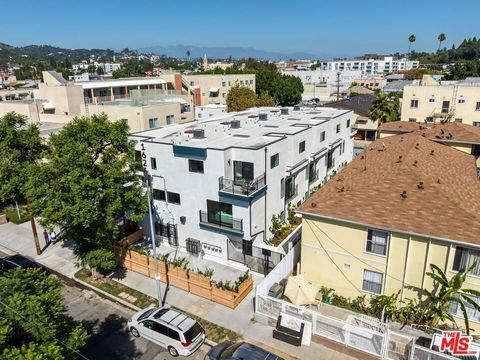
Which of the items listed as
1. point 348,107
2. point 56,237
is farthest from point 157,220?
A: point 348,107

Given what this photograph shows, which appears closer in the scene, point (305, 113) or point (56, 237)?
point (56, 237)

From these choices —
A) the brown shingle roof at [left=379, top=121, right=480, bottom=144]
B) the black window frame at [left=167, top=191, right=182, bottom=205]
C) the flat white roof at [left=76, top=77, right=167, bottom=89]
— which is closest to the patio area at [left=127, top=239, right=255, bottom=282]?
the black window frame at [left=167, top=191, right=182, bottom=205]

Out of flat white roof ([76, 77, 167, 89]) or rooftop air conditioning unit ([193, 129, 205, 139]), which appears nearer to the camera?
rooftop air conditioning unit ([193, 129, 205, 139])

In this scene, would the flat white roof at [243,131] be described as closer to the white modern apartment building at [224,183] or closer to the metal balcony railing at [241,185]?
the white modern apartment building at [224,183]

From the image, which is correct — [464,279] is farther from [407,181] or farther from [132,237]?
[132,237]

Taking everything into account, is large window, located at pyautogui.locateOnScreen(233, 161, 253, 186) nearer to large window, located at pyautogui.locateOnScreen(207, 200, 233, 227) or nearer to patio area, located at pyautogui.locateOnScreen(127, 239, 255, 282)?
large window, located at pyautogui.locateOnScreen(207, 200, 233, 227)

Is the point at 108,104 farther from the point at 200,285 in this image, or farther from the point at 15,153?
the point at 200,285
